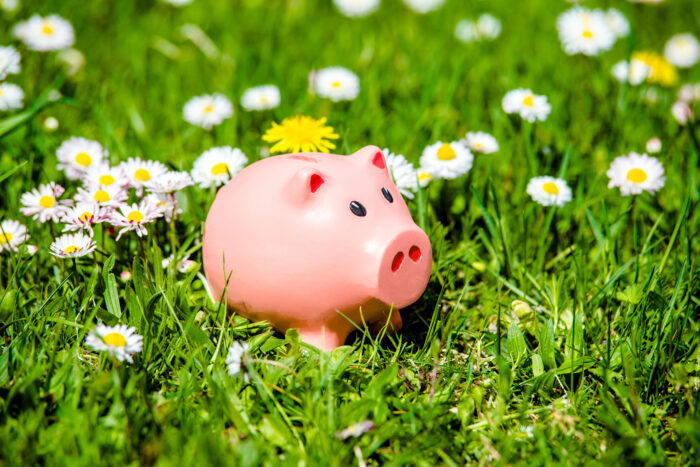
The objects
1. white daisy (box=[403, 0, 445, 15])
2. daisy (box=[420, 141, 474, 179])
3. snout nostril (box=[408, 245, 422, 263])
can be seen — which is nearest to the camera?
snout nostril (box=[408, 245, 422, 263])

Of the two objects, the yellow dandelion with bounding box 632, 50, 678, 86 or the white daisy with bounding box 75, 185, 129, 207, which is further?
the yellow dandelion with bounding box 632, 50, 678, 86

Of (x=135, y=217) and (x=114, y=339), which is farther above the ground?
(x=135, y=217)

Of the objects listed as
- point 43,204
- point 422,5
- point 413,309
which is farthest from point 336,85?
point 422,5

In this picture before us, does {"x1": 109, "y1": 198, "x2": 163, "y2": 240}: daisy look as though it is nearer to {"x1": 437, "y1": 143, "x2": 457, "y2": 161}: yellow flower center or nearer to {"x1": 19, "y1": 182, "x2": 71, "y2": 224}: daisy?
{"x1": 19, "y1": 182, "x2": 71, "y2": 224}: daisy

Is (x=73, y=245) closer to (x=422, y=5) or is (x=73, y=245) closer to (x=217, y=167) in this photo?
(x=217, y=167)

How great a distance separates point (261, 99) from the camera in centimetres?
253

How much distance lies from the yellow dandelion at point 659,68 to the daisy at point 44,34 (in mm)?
2406

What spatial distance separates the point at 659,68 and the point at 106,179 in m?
2.45

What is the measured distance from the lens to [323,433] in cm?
134

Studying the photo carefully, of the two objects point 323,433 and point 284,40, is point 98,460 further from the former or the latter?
point 284,40

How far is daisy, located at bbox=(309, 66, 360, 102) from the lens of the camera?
256 cm

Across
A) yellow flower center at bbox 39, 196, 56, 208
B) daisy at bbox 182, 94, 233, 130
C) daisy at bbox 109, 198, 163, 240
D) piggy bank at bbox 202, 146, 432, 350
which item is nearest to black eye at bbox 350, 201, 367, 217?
piggy bank at bbox 202, 146, 432, 350

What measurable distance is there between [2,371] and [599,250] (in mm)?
1558

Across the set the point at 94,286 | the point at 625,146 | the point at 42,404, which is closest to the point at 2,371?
the point at 42,404
